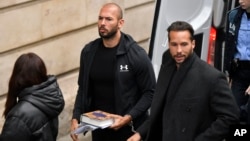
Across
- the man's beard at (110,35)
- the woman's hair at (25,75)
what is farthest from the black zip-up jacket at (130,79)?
the woman's hair at (25,75)

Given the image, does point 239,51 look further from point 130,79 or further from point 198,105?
point 198,105

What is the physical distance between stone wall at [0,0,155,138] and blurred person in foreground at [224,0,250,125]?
6.56 feet

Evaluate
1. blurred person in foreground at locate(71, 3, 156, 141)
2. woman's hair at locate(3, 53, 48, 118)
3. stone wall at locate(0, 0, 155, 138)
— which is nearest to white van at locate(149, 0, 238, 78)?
blurred person in foreground at locate(71, 3, 156, 141)

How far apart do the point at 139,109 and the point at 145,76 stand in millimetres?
258

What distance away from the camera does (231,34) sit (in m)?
7.70

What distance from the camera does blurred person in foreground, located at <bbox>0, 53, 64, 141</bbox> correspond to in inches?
228

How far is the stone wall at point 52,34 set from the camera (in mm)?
8484

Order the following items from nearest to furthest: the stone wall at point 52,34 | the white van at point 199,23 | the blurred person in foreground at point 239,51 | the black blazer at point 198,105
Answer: the black blazer at point 198,105 → the blurred person in foreground at point 239,51 → the white van at point 199,23 → the stone wall at point 52,34

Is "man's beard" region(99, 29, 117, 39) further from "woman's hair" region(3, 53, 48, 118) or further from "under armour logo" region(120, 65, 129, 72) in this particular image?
"woman's hair" region(3, 53, 48, 118)

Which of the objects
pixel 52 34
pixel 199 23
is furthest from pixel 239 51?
pixel 52 34

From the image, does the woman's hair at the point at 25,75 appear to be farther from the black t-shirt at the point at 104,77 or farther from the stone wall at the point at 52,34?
the stone wall at the point at 52,34

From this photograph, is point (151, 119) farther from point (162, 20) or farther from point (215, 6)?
point (215, 6)

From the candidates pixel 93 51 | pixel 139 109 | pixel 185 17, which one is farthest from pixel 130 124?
pixel 185 17

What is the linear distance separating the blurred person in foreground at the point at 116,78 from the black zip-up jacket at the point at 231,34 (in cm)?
121
